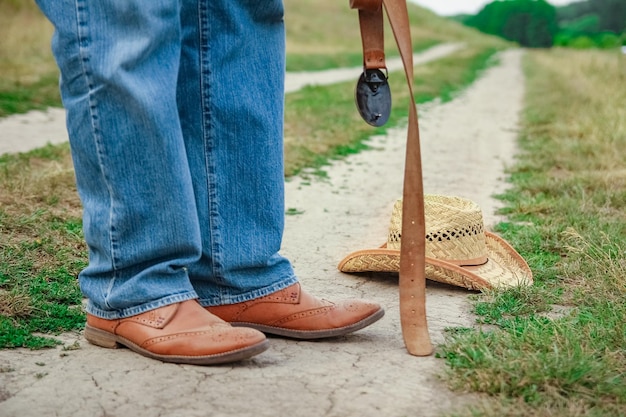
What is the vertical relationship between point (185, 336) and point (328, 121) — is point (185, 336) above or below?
above

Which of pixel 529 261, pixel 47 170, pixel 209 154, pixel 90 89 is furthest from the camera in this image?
pixel 47 170

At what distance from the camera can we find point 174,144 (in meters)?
1.75

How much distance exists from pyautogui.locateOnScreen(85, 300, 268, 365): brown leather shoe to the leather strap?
1.25 ft

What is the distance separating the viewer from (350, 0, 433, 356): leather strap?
6.18 feet

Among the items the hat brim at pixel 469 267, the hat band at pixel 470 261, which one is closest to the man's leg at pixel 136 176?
the hat brim at pixel 469 267

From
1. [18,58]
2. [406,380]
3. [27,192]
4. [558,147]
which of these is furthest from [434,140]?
[18,58]

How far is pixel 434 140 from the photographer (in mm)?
6547

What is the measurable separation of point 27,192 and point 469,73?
14200 mm

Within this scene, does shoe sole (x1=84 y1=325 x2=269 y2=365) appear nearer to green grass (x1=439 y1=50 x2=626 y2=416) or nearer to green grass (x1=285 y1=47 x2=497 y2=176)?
green grass (x1=439 y1=50 x2=626 y2=416)

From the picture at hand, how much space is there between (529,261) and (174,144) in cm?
160

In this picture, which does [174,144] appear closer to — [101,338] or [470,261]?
[101,338]

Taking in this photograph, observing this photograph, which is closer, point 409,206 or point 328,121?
point 409,206

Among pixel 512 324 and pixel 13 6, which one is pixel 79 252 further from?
pixel 13 6

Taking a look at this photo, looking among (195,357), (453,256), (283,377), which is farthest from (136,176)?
(453,256)
